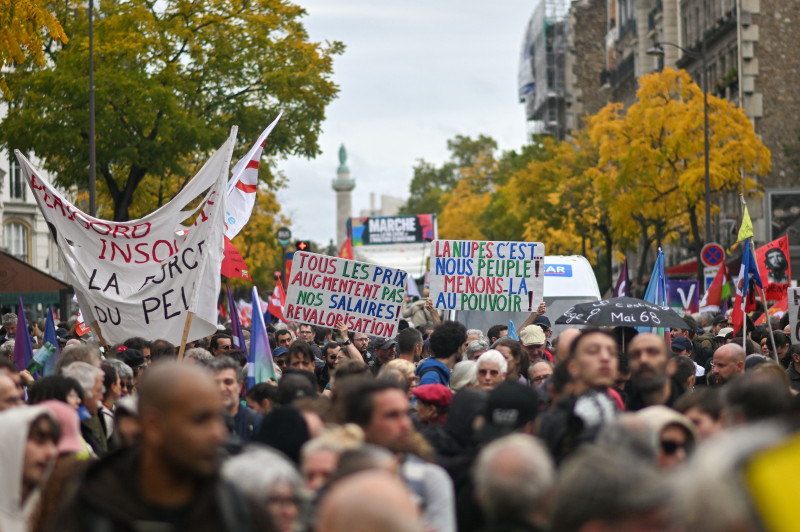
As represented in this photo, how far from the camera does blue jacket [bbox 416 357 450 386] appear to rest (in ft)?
30.4

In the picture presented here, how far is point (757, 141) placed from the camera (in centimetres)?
3938

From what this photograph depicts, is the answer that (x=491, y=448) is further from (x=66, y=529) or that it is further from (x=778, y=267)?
(x=778, y=267)

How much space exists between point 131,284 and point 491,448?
8.42 m

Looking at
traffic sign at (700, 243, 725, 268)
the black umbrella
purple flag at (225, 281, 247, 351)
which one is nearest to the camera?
the black umbrella

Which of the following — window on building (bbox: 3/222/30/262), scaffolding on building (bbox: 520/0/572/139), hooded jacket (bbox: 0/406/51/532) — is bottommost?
hooded jacket (bbox: 0/406/51/532)

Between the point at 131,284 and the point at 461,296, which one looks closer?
the point at 131,284

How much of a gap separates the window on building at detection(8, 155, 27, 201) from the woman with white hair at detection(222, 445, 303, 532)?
52390mm

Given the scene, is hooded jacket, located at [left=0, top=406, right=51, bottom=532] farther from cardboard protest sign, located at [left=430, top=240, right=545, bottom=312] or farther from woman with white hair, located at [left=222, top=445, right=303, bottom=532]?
cardboard protest sign, located at [left=430, top=240, right=545, bottom=312]

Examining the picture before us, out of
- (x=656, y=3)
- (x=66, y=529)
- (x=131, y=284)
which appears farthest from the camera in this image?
(x=656, y=3)

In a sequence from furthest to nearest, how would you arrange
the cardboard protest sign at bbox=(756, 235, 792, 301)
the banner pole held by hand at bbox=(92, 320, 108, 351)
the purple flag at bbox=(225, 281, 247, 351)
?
the cardboard protest sign at bbox=(756, 235, 792, 301) < the purple flag at bbox=(225, 281, 247, 351) < the banner pole held by hand at bbox=(92, 320, 108, 351)

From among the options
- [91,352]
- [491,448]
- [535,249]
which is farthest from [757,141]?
[491,448]

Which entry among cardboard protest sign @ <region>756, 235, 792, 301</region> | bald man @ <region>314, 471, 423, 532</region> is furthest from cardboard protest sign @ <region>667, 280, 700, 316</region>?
bald man @ <region>314, 471, 423, 532</region>

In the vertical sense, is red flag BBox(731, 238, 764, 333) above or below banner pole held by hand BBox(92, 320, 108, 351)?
above

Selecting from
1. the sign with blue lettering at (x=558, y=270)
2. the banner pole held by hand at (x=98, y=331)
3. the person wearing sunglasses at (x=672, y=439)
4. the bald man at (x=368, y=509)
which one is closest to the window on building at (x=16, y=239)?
the sign with blue lettering at (x=558, y=270)
